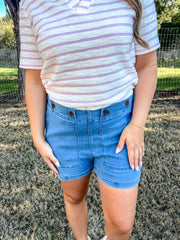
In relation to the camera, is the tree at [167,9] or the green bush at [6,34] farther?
the tree at [167,9]

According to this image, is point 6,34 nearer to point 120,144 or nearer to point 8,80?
point 8,80

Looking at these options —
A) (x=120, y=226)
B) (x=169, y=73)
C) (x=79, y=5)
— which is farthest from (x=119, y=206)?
(x=169, y=73)

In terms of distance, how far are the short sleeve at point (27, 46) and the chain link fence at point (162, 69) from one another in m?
3.72

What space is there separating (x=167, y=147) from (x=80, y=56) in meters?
2.21

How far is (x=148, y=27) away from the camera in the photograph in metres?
0.85

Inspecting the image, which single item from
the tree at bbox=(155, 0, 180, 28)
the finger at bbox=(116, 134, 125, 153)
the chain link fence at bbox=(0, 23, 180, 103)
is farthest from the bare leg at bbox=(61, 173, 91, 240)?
the tree at bbox=(155, 0, 180, 28)

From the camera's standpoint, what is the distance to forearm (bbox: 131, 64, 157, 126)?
3.05 ft

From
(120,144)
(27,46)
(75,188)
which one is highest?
(27,46)

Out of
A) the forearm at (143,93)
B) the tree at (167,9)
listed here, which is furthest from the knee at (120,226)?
the tree at (167,9)

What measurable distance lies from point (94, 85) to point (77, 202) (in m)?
0.70

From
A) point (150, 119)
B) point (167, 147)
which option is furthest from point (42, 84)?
point (150, 119)

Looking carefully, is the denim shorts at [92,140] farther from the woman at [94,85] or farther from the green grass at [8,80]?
the green grass at [8,80]

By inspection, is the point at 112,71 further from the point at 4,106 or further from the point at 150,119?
the point at 4,106

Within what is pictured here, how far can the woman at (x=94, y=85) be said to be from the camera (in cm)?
77
